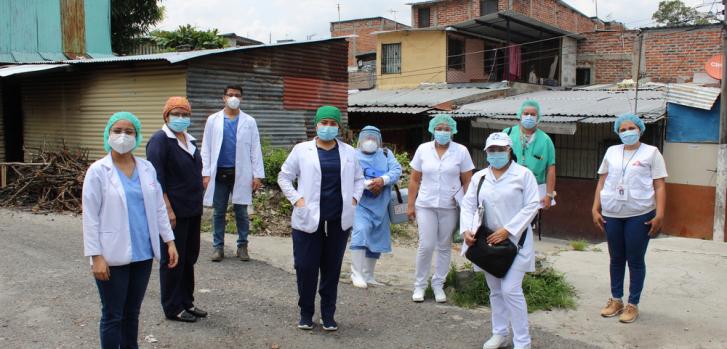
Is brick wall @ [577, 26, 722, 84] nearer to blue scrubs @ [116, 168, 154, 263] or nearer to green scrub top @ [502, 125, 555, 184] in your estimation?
green scrub top @ [502, 125, 555, 184]

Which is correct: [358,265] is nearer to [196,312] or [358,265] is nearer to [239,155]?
[239,155]

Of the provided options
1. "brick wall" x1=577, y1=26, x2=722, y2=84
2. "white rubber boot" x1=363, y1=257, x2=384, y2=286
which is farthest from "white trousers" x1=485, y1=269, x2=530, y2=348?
"brick wall" x1=577, y1=26, x2=722, y2=84

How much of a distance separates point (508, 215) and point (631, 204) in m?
1.34

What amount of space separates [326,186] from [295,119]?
9416 millimetres

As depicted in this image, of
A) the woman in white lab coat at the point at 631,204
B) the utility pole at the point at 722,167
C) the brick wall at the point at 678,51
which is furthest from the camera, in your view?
the brick wall at the point at 678,51

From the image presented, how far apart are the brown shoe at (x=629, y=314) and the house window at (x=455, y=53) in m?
17.1

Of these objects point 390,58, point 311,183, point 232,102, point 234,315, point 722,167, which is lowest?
point 234,315

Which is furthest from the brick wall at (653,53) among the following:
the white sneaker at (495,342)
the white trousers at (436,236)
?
the white sneaker at (495,342)

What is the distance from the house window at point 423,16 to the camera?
30.6 m

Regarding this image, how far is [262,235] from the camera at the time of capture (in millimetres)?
9000

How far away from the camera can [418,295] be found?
5.58 m

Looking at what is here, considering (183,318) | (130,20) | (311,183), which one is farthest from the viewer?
(130,20)

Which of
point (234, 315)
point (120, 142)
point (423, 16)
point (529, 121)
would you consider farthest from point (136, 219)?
point (423, 16)

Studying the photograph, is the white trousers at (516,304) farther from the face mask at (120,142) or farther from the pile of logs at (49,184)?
the pile of logs at (49,184)
